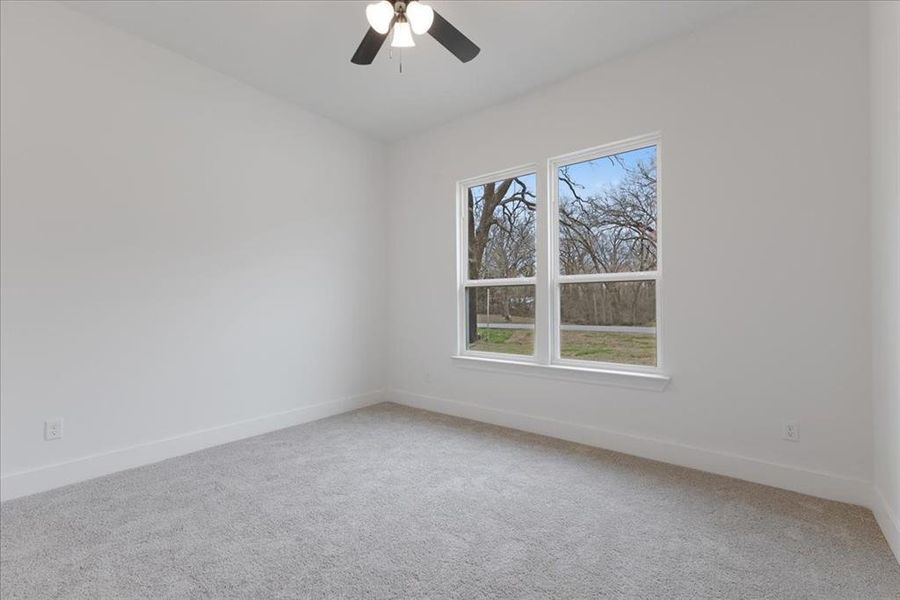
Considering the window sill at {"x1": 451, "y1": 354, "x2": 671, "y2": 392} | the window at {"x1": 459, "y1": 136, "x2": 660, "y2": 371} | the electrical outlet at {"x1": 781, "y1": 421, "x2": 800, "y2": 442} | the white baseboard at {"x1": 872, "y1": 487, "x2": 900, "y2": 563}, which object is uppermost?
the window at {"x1": 459, "y1": 136, "x2": 660, "y2": 371}

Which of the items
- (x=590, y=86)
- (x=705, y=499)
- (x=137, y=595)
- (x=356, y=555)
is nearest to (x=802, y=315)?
(x=705, y=499)

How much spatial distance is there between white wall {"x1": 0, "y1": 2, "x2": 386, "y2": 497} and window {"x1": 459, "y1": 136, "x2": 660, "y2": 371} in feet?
4.74

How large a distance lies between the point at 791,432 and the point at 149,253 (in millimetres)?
4266

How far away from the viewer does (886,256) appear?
2.01 metres

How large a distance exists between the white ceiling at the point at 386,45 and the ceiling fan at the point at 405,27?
1.64 feet

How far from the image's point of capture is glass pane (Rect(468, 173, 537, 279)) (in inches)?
152

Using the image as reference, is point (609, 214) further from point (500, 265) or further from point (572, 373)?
point (572, 373)

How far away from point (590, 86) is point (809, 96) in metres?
1.39

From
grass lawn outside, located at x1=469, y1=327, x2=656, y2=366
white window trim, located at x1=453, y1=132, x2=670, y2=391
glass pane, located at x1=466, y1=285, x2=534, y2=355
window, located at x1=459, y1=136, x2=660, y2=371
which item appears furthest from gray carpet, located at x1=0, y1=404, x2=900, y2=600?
glass pane, located at x1=466, y1=285, x2=534, y2=355

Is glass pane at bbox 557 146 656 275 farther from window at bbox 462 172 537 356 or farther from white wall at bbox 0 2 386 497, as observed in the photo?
white wall at bbox 0 2 386 497

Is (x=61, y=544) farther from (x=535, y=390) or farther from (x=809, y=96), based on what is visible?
(x=809, y=96)

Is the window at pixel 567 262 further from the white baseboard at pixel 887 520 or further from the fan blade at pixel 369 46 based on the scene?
the fan blade at pixel 369 46

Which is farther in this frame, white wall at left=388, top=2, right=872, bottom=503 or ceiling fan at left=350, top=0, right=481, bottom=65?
white wall at left=388, top=2, right=872, bottom=503

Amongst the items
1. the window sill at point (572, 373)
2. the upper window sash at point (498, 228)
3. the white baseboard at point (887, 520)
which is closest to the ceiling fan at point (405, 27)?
the upper window sash at point (498, 228)
